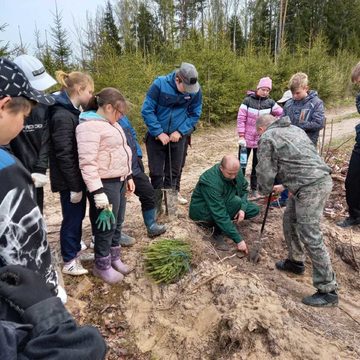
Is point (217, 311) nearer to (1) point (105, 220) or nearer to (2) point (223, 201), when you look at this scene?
(1) point (105, 220)

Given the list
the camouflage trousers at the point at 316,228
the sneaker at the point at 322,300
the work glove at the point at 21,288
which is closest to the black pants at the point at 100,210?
the camouflage trousers at the point at 316,228

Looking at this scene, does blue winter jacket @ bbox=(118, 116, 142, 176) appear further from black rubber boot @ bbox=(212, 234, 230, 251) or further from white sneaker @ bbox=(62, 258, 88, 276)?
black rubber boot @ bbox=(212, 234, 230, 251)

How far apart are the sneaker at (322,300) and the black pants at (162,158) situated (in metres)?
2.26

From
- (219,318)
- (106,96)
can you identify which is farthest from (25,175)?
(219,318)

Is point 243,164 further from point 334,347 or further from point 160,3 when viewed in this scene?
point 160,3

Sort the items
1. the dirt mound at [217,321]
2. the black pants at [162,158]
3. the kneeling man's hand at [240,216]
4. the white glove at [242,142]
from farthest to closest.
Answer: the white glove at [242,142], the black pants at [162,158], the kneeling man's hand at [240,216], the dirt mound at [217,321]

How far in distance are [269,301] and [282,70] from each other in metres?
14.1

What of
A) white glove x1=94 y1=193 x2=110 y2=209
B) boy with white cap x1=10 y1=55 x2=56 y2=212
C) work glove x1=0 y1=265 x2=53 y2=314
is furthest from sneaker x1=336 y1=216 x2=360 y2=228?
work glove x1=0 y1=265 x2=53 y2=314

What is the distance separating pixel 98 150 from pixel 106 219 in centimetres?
60

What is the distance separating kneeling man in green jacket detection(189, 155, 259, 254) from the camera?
4223mm

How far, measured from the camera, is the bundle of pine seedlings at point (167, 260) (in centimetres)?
351

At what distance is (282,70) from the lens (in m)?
15.5

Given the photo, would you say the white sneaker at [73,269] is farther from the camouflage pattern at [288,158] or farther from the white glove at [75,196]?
the camouflage pattern at [288,158]

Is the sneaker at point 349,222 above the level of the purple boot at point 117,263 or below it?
below
